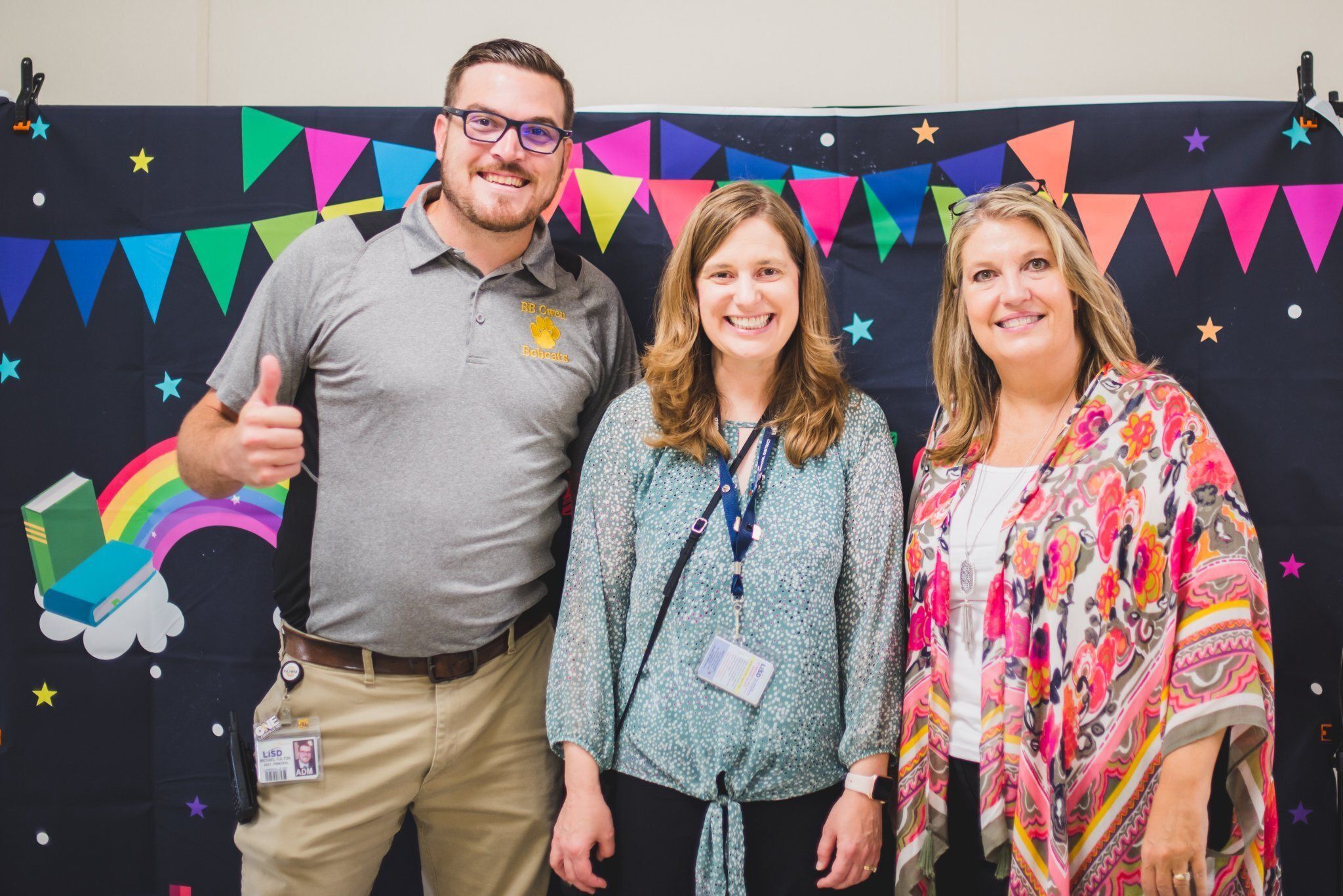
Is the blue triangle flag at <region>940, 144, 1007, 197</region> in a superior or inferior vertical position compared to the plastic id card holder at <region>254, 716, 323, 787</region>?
superior

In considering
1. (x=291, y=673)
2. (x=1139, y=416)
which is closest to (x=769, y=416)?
(x=1139, y=416)

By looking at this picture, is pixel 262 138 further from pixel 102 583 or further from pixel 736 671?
pixel 736 671

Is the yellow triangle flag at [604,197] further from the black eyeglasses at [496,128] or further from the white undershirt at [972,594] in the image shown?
the white undershirt at [972,594]

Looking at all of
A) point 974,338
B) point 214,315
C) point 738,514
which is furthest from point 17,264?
point 974,338

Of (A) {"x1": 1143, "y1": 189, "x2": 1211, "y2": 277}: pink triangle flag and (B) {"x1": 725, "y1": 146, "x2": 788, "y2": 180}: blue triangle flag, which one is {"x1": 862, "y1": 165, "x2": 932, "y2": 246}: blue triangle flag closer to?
(B) {"x1": 725, "y1": 146, "x2": 788, "y2": 180}: blue triangle flag

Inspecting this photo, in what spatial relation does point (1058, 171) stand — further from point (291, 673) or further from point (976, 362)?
point (291, 673)

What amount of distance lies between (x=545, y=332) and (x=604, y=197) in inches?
20.0

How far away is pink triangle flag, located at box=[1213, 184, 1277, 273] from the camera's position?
200 centimetres

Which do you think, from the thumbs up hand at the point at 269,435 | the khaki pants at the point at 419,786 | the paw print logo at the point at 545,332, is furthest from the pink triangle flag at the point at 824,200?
the thumbs up hand at the point at 269,435

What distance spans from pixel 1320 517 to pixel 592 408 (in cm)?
172

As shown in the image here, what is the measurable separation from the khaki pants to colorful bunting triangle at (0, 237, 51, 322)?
1.30m

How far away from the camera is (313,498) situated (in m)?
1.79

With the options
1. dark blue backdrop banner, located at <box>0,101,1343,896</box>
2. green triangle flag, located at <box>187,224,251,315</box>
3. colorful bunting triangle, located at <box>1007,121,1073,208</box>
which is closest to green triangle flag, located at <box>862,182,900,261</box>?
dark blue backdrop banner, located at <box>0,101,1343,896</box>

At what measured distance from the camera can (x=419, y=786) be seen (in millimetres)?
1820
